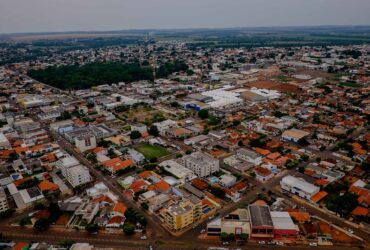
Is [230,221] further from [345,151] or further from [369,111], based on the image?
[369,111]

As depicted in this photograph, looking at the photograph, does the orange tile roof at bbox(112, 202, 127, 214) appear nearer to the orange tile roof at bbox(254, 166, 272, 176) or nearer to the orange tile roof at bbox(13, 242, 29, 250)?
the orange tile roof at bbox(13, 242, 29, 250)

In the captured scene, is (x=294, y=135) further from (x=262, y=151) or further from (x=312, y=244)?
(x=312, y=244)

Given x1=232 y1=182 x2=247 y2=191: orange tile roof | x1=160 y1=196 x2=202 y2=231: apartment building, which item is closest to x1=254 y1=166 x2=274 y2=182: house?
x1=232 y1=182 x2=247 y2=191: orange tile roof

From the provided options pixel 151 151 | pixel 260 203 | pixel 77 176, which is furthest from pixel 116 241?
pixel 151 151

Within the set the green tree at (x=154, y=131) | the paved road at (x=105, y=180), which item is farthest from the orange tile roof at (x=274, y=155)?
the paved road at (x=105, y=180)

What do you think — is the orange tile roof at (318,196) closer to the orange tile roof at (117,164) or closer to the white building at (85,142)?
the orange tile roof at (117,164)

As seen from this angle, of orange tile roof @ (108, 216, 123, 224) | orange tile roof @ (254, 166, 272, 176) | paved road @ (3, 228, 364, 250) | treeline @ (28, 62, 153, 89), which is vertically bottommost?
paved road @ (3, 228, 364, 250)

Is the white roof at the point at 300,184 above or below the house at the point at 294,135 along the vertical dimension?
below

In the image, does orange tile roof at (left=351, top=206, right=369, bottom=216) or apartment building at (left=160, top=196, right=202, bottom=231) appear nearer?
apartment building at (left=160, top=196, right=202, bottom=231)
